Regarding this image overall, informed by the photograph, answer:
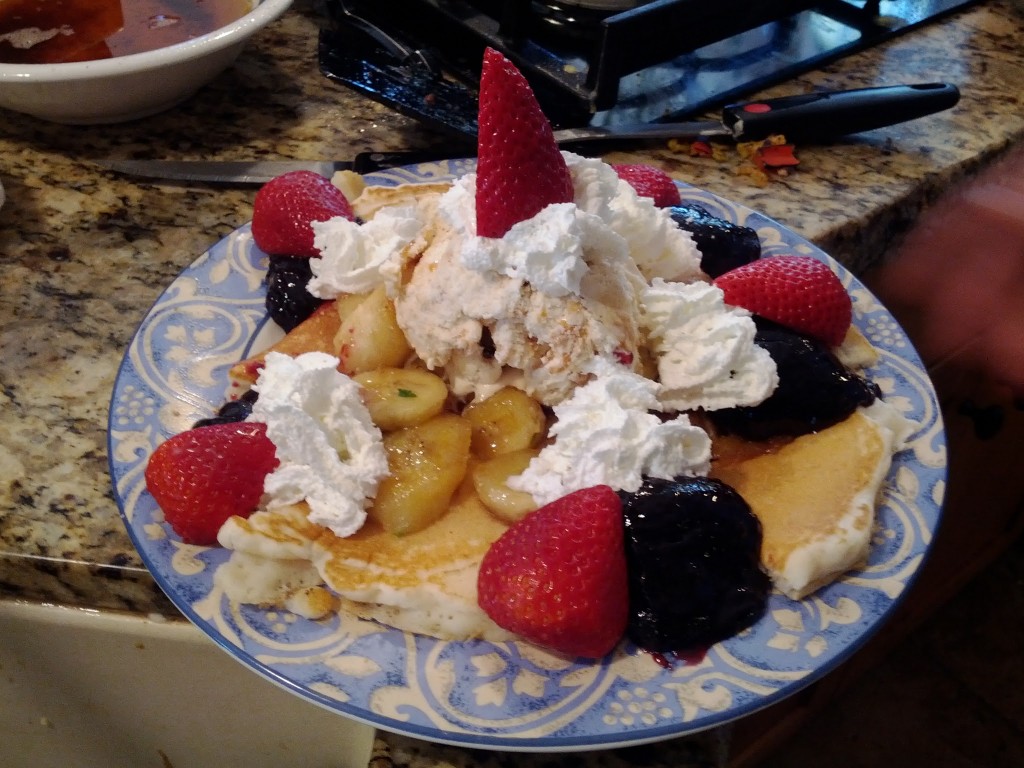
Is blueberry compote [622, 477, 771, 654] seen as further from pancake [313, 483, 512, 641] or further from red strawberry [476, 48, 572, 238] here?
red strawberry [476, 48, 572, 238]

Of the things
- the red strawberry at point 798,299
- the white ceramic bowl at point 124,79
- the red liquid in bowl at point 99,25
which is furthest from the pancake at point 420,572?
the red liquid in bowl at point 99,25

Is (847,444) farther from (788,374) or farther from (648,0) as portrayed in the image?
(648,0)

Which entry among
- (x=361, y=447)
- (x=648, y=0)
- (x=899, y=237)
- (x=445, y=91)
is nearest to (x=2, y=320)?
(x=361, y=447)

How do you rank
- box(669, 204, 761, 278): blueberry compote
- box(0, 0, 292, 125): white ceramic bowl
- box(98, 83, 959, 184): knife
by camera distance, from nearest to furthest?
box(669, 204, 761, 278): blueberry compote
box(0, 0, 292, 125): white ceramic bowl
box(98, 83, 959, 184): knife

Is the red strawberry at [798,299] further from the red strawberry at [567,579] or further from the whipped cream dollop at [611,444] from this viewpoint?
the red strawberry at [567,579]

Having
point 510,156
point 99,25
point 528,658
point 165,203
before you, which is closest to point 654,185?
point 510,156

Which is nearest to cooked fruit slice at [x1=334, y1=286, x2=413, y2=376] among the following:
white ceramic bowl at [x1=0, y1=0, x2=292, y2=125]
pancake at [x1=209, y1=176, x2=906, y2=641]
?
pancake at [x1=209, y1=176, x2=906, y2=641]
